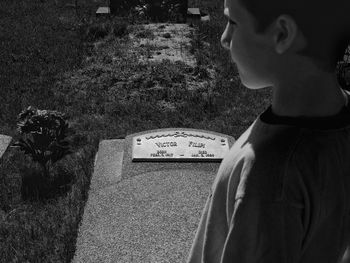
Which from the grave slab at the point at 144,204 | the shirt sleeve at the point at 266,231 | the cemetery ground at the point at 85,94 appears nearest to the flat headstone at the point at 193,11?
the cemetery ground at the point at 85,94

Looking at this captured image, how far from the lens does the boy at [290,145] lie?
145 centimetres

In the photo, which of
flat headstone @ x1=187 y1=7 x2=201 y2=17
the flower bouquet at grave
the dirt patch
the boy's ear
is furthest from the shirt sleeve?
flat headstone @ x1=187 y1=7 x2=201 y2=17

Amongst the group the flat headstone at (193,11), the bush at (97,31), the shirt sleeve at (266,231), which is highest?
the shirt sleeve at (266,231)

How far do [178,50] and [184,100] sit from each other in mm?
2173

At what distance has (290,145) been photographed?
1491 mm

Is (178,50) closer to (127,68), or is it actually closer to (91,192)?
(127,68)

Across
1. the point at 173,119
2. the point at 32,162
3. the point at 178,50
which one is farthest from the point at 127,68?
the point at 32,162

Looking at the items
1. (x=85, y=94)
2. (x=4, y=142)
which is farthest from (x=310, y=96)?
(x=85, y=94)

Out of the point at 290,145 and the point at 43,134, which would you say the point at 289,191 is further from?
the point at 43,134

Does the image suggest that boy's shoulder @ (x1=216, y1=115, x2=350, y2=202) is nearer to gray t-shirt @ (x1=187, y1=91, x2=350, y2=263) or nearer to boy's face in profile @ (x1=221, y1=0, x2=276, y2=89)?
gray t-shirt @ (x1=187, y1=91, x2=350, y2=263)

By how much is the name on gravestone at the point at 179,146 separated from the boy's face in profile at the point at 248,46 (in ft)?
10.9

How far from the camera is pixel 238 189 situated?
4.96 ft

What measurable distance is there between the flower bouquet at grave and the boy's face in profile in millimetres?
3613

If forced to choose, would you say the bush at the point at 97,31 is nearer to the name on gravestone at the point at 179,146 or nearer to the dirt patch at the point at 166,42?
the dirt patch at the point at 166,42
